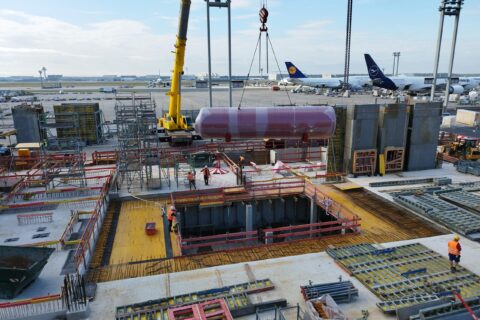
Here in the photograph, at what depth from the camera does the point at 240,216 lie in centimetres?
1991

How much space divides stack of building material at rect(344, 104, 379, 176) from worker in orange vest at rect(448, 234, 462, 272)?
1086 centimetres

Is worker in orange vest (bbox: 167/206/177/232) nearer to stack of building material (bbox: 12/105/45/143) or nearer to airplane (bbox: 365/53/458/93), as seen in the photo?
stack of building material (bbox: 12/105/45/143)

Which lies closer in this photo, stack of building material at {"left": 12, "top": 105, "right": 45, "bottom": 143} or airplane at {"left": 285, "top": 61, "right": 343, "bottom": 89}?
stack of building material at {"left": 12, "top": 105, "right": 45, "bottom": 143}

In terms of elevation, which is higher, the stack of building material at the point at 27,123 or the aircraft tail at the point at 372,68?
the aircraft tail at the point at 372,68

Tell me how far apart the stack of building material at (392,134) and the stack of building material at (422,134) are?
60 centimetres

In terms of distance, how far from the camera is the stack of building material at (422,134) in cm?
2247

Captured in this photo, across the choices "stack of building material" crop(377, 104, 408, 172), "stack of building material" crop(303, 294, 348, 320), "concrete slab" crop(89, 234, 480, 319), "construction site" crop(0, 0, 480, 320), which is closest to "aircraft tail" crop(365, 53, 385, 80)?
"construction site" crop(0, 0, 480, 320)

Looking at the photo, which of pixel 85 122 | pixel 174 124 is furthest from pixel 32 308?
pixel 85 122

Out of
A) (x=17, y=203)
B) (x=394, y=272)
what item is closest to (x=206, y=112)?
(x=394, y=272)

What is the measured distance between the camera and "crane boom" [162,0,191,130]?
26969 mm

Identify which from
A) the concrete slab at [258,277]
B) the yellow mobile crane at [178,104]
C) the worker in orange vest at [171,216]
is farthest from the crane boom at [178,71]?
the concrete slab at [258,277]

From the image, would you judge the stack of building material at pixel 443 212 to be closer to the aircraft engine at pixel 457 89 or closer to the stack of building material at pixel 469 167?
the stack of building material at pixel 469 167

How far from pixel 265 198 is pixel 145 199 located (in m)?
6.77

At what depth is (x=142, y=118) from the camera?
2009 centimetres
